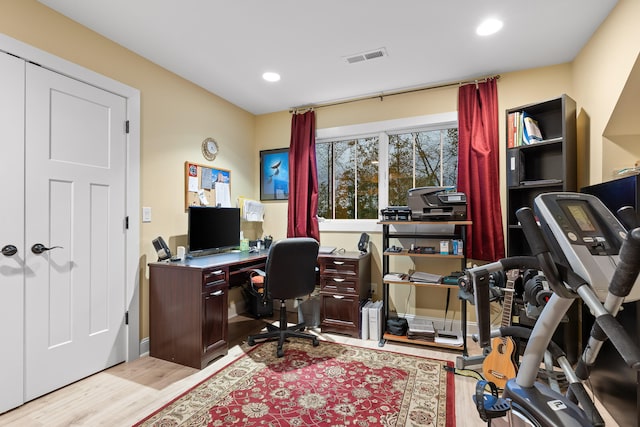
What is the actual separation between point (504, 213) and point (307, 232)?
2105 mm

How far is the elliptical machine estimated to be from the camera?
77 cm

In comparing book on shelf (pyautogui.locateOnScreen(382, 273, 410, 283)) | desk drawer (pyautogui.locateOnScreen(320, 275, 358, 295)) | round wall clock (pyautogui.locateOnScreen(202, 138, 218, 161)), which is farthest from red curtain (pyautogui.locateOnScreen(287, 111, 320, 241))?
book on shelf (pyautogui.locateOnScreen(382, 273, 410, 283))

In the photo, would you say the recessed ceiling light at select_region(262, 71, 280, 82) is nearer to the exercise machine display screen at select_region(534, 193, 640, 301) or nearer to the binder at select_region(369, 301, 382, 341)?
the binder at select_region(369, 301, 382, 341)

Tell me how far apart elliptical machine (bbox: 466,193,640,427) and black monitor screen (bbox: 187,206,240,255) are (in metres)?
2.46

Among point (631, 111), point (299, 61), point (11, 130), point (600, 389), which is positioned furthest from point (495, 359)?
point (11, 130)

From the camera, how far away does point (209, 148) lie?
3406 mm

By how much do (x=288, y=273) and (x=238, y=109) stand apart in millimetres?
2369

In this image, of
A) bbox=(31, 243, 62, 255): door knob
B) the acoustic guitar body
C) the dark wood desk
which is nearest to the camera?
the acoustic guitar body

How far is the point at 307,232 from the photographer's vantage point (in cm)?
373

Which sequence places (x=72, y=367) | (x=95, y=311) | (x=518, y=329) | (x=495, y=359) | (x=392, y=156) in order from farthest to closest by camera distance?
(x=392, y=156), (x=95, y=311), (x=72, y=367), (x=495, y=359), (x=518, y=329)

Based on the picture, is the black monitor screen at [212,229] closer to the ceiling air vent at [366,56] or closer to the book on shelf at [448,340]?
the ceiling air vent at [366,56]

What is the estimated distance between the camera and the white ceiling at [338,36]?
81.3 inches

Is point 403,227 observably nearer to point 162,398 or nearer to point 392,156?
point 392,156

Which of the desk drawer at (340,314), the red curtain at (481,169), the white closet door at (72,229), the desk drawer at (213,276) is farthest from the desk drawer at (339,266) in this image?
the white closet door at (72,229)
